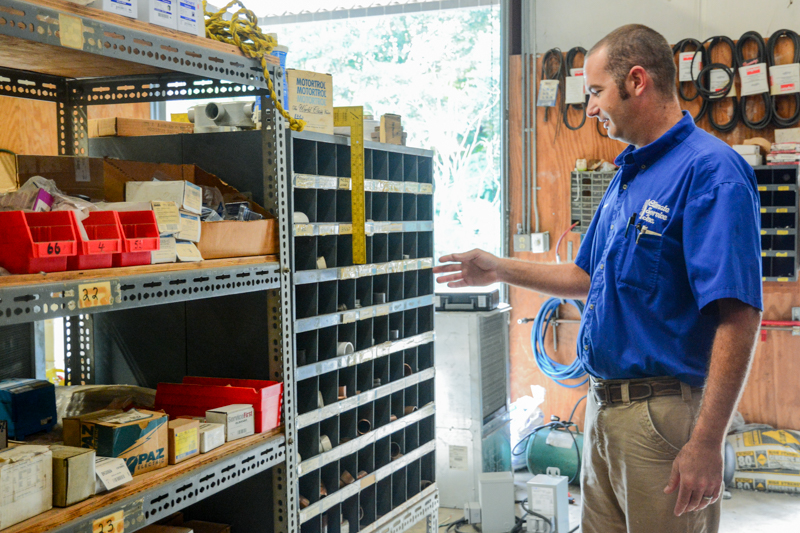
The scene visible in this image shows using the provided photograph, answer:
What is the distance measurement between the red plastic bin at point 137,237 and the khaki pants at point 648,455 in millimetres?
1278

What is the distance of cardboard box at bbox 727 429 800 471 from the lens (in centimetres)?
441

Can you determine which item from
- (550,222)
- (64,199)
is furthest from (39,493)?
(550,222)

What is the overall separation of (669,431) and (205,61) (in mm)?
1467

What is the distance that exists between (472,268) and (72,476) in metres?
1.45

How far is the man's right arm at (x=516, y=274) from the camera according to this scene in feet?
7.69

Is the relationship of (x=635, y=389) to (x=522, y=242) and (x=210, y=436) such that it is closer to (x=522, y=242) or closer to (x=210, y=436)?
(x=210, y=436)

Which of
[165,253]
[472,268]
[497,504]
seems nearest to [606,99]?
[472,268]

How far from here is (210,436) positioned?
165 cm

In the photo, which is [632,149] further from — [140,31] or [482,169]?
Result: [482,169]

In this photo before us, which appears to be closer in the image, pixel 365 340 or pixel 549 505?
pixel 365 340

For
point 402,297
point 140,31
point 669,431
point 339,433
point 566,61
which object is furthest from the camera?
point 566,61

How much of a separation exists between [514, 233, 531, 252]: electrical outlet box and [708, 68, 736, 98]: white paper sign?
1531 mm

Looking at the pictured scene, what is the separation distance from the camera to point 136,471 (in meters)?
1.48

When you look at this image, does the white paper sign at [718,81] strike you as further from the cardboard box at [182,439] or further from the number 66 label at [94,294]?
the number 66 label at [94,294]
